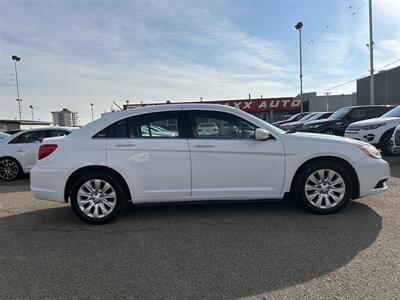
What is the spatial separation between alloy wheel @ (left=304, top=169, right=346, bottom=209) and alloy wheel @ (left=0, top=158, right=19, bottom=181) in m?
7.89

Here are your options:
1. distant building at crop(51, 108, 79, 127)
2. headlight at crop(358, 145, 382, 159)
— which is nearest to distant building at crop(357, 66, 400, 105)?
headlight at crop(358, 145, 382, 159)

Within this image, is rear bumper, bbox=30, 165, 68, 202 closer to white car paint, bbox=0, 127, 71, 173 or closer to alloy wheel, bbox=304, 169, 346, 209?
alloy wheel, bbox=304, 169, 346, 209

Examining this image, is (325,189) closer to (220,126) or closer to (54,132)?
(220,126)

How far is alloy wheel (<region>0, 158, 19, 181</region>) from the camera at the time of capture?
9328 mm

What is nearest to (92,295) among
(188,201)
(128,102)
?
(188,201)

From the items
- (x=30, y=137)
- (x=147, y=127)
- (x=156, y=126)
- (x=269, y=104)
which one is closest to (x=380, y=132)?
(x=156, y=126)

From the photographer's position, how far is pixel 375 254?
364cm

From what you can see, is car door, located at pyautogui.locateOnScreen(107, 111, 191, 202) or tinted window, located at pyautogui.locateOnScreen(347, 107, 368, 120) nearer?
car door, located at pyautogui.locateOnScreen(107, 111, 191, 202)

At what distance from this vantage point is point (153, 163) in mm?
4906

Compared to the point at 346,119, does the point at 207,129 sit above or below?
below

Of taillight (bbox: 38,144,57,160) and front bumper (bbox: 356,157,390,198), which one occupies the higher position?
taillight (bbox: 38,144,57,160)

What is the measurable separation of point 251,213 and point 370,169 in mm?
1843

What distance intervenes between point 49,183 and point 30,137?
536 cm

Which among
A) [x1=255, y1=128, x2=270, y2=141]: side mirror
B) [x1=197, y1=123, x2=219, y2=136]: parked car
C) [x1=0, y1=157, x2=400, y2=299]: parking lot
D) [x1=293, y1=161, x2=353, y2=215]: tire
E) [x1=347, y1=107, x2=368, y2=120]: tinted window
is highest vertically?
[x1=347, y1=107, x2=368, y2=120]: tinted window
